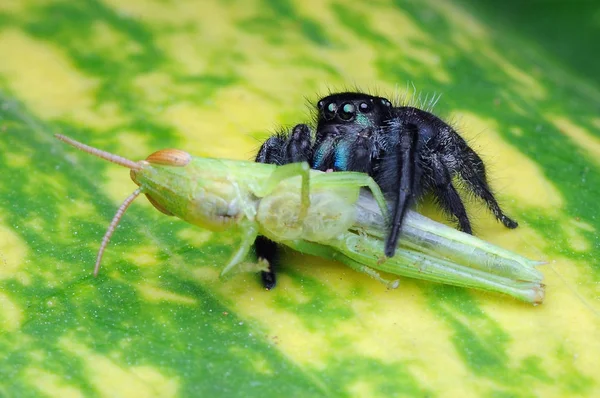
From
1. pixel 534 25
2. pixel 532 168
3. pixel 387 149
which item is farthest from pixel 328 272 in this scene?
pixel 534 25

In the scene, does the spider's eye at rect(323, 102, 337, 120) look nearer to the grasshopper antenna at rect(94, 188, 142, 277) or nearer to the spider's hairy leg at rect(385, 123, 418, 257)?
the spider's hairy leg at rect(385, 123, 418, 257)

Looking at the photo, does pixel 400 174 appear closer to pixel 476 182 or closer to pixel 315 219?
pixel 315 219

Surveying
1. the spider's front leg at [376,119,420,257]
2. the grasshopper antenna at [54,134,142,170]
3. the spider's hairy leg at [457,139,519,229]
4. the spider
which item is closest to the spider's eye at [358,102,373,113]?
the spider

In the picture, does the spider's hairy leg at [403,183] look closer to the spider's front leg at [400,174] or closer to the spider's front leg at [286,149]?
the spider's front leg at [400,174]

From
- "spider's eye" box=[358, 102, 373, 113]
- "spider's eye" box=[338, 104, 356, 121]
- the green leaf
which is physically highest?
"spider's eye" box=[358, 102, 373, 113]

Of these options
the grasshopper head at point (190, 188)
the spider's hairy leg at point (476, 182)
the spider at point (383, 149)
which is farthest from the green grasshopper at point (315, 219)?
the spider's hairy leg at point (476, 182)
